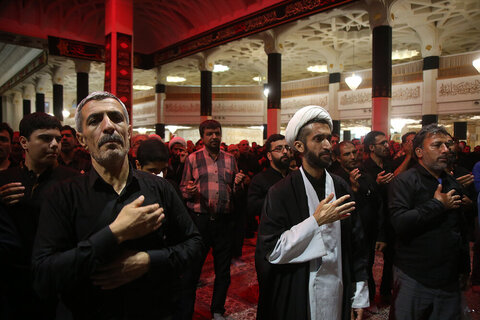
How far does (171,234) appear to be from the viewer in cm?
145

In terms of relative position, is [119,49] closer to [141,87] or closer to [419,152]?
[419,152]

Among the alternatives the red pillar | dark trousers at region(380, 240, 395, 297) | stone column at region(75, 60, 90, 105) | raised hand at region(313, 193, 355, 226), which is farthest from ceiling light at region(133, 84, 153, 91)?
raised hand at region(313, 193, 355, 226)

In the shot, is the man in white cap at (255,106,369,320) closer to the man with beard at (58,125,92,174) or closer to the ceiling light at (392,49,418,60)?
the man with beard at (58,125,92,174)

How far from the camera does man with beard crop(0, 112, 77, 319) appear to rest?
1.58 metres

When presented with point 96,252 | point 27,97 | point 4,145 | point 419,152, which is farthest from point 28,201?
point 27,97

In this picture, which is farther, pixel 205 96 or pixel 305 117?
pixel 205 96

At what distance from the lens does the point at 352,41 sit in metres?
13.1

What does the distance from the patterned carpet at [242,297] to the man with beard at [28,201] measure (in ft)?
5.95

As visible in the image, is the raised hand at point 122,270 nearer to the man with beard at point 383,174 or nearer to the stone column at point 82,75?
the man with beard at point 383,174

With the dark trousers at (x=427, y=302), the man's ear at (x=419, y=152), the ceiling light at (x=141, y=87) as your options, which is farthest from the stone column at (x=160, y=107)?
the dark trousers at (x=427, y=302)

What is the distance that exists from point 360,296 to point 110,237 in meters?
1.38

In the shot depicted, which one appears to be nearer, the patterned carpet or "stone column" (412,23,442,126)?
the patterned carpet

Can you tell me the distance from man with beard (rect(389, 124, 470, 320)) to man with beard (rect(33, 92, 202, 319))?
1.55 m

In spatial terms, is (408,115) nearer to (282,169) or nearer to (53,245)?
(282,169)
